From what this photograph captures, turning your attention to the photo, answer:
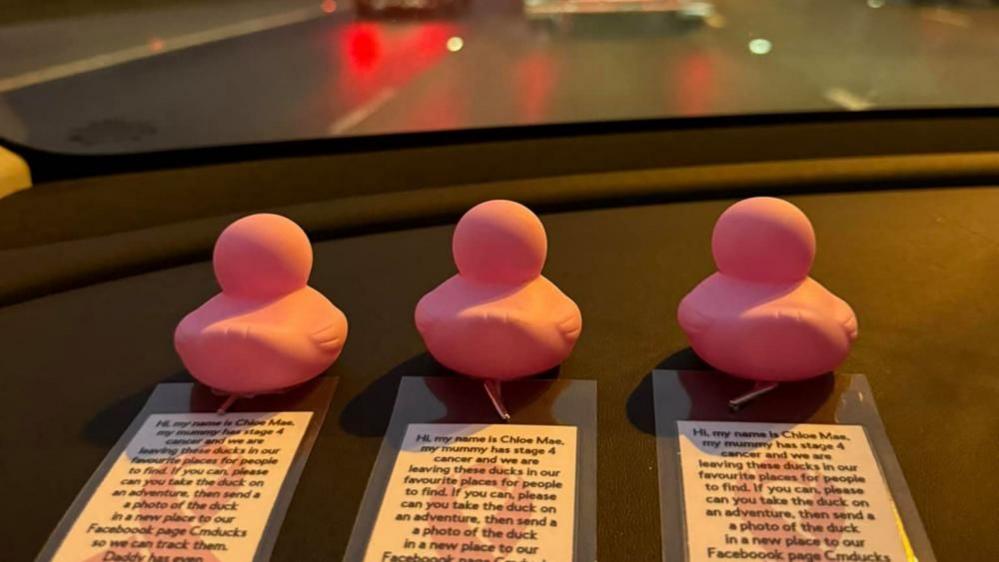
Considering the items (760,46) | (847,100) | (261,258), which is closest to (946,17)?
(760,46)

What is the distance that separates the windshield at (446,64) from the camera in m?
1.33

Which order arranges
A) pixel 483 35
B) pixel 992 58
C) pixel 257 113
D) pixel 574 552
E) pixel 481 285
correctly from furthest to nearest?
pixel 483 35 → pixel 992 58 → pixel 257 113 → pixel 481 285 → pixel 574 552

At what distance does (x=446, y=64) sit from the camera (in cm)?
162

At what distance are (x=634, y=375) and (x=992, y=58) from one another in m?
1.15

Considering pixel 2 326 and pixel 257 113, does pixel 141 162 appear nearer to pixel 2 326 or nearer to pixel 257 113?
pixel 257 113

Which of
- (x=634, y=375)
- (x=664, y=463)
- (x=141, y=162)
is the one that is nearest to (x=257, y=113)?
(x=141, y=162)

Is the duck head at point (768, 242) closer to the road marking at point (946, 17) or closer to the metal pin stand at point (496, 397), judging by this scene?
the metal pin stand at point (496, 397)

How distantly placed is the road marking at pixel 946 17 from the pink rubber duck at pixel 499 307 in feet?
4.41

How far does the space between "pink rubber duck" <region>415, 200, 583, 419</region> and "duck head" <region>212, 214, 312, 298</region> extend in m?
0.11

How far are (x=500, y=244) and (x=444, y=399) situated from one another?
147 millimetres

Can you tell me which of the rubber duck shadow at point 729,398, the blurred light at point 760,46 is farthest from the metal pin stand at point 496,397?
the blurred light at point 760,46

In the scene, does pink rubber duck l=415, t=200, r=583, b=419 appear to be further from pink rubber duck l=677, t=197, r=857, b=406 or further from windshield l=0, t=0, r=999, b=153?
windshield l=0, t=0, r=999, b=153

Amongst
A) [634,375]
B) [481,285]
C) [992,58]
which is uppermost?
[481,285]

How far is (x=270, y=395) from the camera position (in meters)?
0.77
